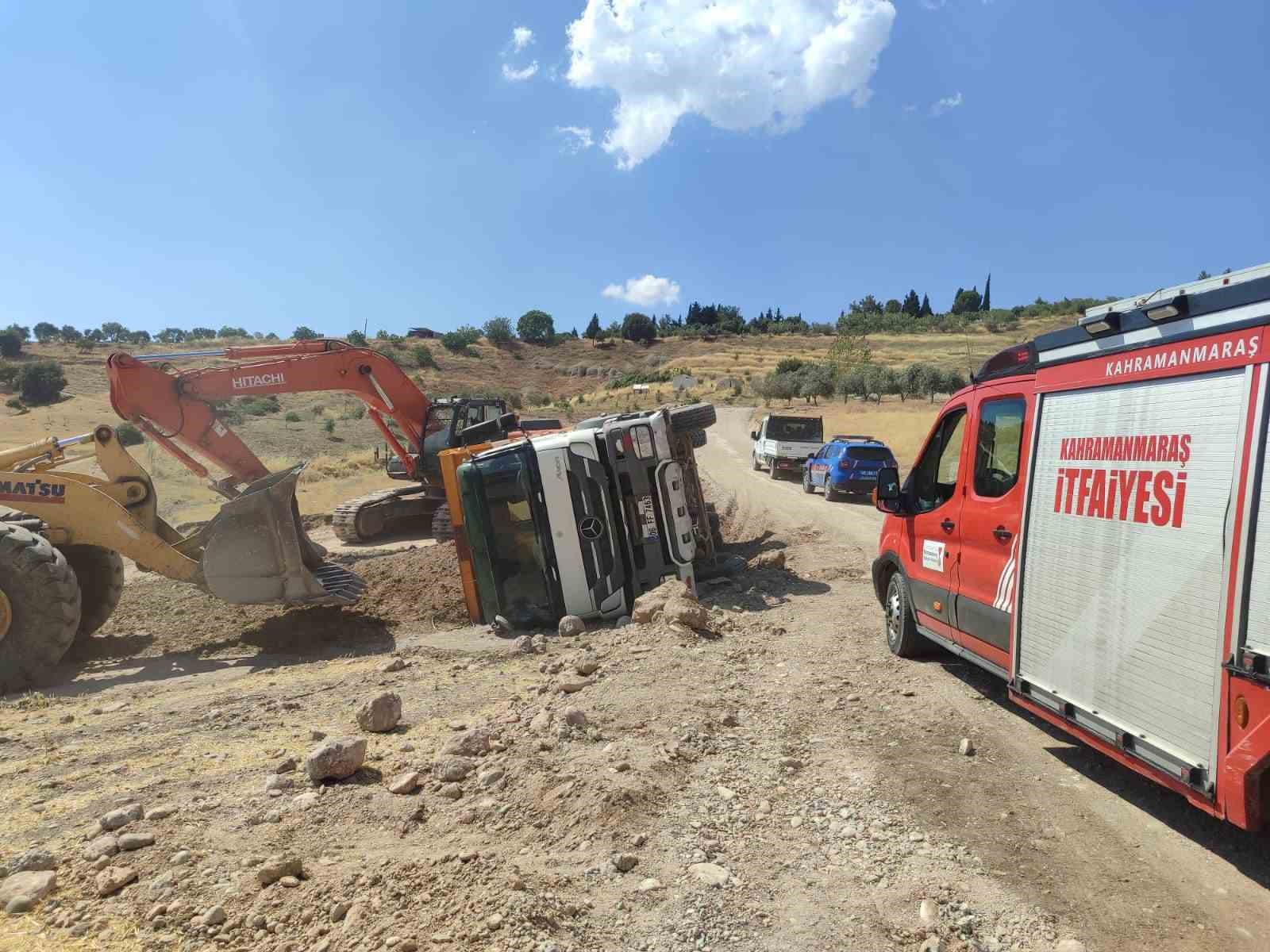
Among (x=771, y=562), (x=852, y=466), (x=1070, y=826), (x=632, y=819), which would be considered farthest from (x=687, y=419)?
(x=852, y=466)

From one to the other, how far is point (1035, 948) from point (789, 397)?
5499cm

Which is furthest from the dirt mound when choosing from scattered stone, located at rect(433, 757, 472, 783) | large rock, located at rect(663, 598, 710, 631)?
scattered stone, located at rect(433, 757, 472, 783)

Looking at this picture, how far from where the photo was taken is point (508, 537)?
27.3 feet

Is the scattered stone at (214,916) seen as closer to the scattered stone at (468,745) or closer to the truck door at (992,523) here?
the scattered stone at (468,745)

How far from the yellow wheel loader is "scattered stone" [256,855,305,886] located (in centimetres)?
527

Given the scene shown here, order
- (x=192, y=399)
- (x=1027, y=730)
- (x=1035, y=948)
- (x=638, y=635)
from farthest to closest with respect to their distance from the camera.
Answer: (x=192, y=399)
(x=638, y=635)
(x=1027, y=730)
(x=1035, y=948)

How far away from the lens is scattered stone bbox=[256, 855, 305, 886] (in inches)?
131

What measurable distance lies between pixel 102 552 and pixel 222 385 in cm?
375

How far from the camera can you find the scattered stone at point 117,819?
12.7 ft

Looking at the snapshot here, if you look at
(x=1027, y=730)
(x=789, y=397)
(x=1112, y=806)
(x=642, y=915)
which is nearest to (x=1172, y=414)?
(x=1112, y=806)

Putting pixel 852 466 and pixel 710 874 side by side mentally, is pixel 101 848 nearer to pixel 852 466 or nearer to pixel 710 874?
pixel 710 874

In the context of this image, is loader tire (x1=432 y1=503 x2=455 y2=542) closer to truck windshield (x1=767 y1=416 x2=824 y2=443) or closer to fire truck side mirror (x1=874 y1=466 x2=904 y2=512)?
fire truck side mirror (x1=874 y1=466 x2=904 y2=512)

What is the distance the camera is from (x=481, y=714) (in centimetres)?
557

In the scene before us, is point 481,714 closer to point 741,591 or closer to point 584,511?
point 584,511
